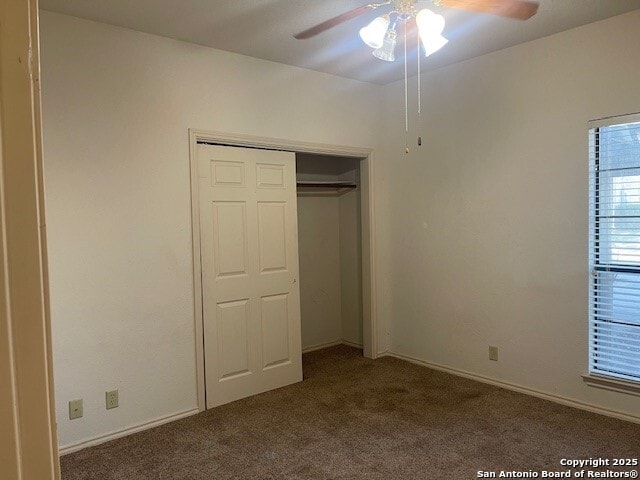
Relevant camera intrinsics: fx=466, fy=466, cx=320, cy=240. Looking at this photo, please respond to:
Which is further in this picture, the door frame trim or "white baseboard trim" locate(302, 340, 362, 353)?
"white baseboard trim" locate(302, 340, 362, 353)

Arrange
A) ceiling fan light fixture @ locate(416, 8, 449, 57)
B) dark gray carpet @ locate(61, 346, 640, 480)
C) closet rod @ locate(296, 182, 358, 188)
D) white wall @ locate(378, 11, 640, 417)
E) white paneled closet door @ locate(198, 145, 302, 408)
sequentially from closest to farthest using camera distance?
ceiling fan light fixture @ locate(416, 8, 449, 57), dark gray carpet @ locate(61, 346, 640, 480), white wall @ locate(378, 11, 640, 417), white paneled closet door @ locate(198, 145, 302, 408), closet rod @ locate(296, 182, 358, 188)

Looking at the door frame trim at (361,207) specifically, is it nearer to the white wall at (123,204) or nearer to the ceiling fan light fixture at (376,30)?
the white wall at (123,204)

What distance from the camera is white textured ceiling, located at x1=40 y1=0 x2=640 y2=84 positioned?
2656 mm

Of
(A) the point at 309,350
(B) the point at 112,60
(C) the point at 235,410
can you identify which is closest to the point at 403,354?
(A) the point at 309,350

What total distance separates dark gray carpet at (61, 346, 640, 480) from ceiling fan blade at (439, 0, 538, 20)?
90.7 inches

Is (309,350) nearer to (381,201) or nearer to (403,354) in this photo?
(403,354)

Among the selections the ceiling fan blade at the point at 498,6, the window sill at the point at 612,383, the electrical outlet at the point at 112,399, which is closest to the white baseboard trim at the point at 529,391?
the window sill at the point at 612,383

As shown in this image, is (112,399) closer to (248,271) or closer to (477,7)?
(248,271)

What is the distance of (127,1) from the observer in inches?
102

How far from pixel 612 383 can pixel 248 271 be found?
263 cm

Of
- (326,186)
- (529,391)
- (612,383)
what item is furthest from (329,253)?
(612,383)

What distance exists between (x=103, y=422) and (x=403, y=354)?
8.59 ft

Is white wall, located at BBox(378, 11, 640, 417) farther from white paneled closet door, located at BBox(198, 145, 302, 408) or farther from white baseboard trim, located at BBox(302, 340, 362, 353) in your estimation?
white paneled closet door, located at BBox(198, 145, 302, 408)

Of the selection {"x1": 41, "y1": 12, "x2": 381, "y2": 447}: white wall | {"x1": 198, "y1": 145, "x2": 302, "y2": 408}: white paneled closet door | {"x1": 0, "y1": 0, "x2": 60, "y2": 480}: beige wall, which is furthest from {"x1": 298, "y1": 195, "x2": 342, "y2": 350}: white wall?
{"x1": 0, "y1": 0, "x2": 60, "y2": 480}: beige wall
